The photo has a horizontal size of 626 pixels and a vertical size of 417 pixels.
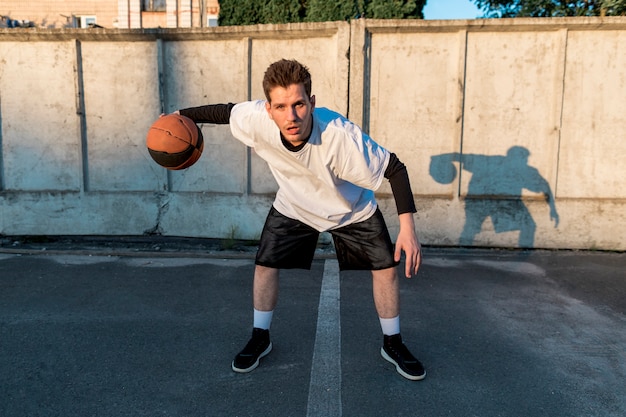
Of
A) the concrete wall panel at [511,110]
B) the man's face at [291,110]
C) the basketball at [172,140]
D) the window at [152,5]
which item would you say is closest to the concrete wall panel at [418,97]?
the concrete wall panel at [511,110]

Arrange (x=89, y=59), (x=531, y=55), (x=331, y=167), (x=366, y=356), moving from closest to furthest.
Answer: (x=331, y=167), (x=366, y=356), (x=531, y=55), (x=89, y=59)

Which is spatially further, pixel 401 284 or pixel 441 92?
pixel 441 92

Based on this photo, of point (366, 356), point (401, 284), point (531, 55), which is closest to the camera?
point (366, 356)

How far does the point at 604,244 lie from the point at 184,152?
17.0 ft

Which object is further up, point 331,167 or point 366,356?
point 331,167

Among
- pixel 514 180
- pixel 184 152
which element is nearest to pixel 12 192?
pixel 184 152

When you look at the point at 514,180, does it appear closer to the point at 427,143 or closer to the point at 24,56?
the point at 427,143

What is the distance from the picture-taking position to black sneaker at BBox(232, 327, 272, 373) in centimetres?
283

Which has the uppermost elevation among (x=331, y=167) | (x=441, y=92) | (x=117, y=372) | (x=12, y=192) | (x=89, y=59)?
(x=89, y=59)

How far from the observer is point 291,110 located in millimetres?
2561

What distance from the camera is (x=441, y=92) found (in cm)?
575

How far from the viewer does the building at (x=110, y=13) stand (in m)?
19.7

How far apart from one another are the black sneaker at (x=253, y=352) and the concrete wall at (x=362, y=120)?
10.2 ft

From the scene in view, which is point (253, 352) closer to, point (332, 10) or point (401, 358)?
point (401, 358)
